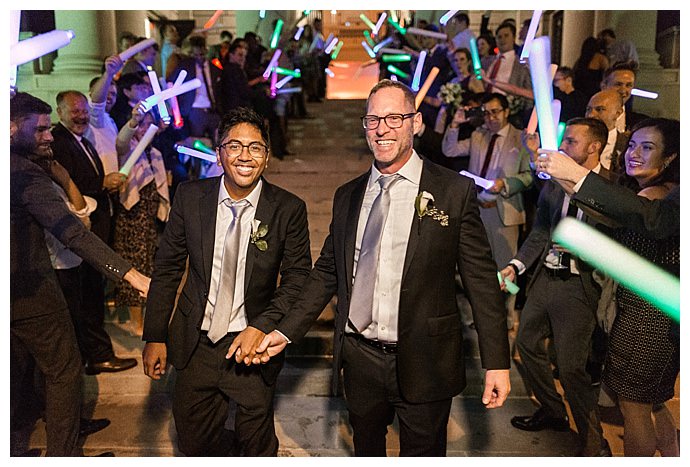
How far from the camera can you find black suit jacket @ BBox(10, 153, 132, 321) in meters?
2.99

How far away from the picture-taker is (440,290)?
2.63m

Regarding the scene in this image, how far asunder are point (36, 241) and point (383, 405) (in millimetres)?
1890

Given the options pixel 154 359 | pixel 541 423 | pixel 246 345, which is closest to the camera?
pixel 246 345

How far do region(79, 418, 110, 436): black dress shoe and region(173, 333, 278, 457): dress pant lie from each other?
53.3 inches

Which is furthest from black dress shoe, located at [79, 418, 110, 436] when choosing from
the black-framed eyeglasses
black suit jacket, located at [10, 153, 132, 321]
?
the black-framed eyeglasses

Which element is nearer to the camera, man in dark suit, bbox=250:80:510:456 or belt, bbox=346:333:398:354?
man in dark suit, bbox=250:80:510:456

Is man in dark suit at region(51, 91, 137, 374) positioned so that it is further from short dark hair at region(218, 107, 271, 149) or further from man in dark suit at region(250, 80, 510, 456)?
man in dark suit at region(250, 80, 510, 456)

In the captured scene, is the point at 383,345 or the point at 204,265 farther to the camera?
the point at 204,265

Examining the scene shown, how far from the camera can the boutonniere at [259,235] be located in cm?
282

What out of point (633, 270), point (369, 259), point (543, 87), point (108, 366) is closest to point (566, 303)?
point (633, 270)

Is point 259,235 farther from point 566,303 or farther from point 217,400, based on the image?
point 566,303

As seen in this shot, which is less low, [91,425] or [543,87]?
[543,87]

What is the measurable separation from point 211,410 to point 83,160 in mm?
2396

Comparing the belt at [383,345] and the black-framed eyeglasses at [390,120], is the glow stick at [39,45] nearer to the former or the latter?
the black-framed eyeglasses at [390,120]
